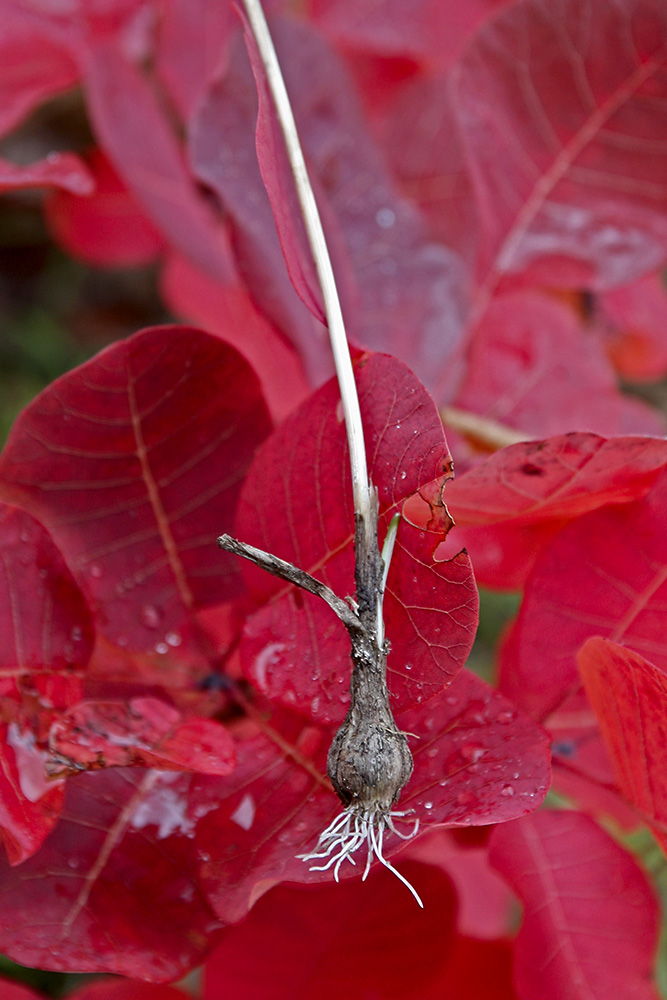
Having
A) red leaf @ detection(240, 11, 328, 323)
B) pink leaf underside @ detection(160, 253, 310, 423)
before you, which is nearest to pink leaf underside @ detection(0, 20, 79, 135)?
pink leaf underside @ detection(160, 253, 310, 423)

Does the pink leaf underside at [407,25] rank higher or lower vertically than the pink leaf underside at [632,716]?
higher

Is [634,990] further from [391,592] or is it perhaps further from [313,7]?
[313,7]

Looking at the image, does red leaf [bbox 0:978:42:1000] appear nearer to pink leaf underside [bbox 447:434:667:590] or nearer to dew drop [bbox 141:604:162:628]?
dew drop [bbox 141:604:162:628]

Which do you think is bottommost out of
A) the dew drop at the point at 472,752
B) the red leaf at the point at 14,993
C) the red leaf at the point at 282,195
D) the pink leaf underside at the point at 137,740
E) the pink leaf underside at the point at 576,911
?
the red leaf at the point at 14,993

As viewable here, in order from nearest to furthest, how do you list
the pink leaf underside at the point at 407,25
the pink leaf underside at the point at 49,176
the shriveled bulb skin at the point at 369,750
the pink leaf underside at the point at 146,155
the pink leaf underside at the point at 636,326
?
the shriveled bulb skin at the point at 369,750, the pink leaf underside at the point at 49,176, the pink leaf underside at the point at 146,155, the pink leaf underside at the point at 407,25, the pink leaf underside at the point at 636,326

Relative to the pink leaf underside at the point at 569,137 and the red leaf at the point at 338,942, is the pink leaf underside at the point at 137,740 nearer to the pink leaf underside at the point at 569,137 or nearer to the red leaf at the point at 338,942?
the red leaf at the point at 338,942

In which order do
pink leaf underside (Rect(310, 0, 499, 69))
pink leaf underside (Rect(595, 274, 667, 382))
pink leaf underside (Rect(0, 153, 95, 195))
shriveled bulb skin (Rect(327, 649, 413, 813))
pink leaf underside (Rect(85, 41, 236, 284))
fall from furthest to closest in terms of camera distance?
1. pink leaf underside (Rect(595, 274, 667, 382))
2. pink leaf underside (Rect(310, 0, 499, 69))
3. pink leaf underside (Rect(85, 41, 236, 284))
4. pink leaf underside (Rect(0, 153, 95, 195))
5. shriveled bulb skin (Rect(327, 649, 413, 813))

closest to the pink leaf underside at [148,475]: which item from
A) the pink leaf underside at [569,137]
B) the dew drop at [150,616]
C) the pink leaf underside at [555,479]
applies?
the dew drop at [150,616]

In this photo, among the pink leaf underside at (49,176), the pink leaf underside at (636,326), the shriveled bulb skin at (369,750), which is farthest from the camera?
the pink leaf underside at (636,326)
